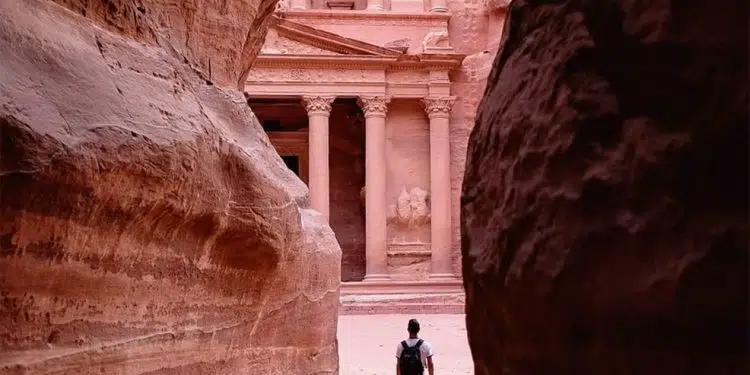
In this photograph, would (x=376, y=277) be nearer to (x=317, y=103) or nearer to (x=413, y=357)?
(x=317, y=103)

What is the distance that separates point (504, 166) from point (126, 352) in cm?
196

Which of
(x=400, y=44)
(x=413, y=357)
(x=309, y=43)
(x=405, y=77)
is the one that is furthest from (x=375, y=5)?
(x=413, y=357)

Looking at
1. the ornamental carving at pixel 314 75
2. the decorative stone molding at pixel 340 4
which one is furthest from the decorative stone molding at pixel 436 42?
the decorative stone molding at pixel 340 4

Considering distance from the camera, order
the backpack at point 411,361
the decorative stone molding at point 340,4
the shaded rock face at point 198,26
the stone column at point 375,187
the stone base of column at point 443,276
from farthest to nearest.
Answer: the decorative stone molding at point 340,4, the stone column at point 375,187, the stone base of column at point 443,276, the backpack at point 411,361, the shaded rock face at point 198,26

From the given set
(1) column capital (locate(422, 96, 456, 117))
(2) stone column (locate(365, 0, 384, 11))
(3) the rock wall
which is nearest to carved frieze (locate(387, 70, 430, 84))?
(1) column capital (locate(422, 96, 456, 117))

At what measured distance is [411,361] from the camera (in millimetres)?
6082

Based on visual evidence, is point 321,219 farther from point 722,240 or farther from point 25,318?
point 722,240

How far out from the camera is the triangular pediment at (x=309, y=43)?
22.9m

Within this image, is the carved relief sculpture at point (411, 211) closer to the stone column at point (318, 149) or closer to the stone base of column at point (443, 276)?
the stone base of column at point (443, 276)

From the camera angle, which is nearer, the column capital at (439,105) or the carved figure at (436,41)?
the column capital at (439,105)

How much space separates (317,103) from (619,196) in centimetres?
2236

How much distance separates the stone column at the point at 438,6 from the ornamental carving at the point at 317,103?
179 inches

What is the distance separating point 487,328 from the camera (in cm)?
184

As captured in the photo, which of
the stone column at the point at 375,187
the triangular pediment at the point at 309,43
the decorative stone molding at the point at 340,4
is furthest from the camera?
the decorative stone molding at the point at 340,4
